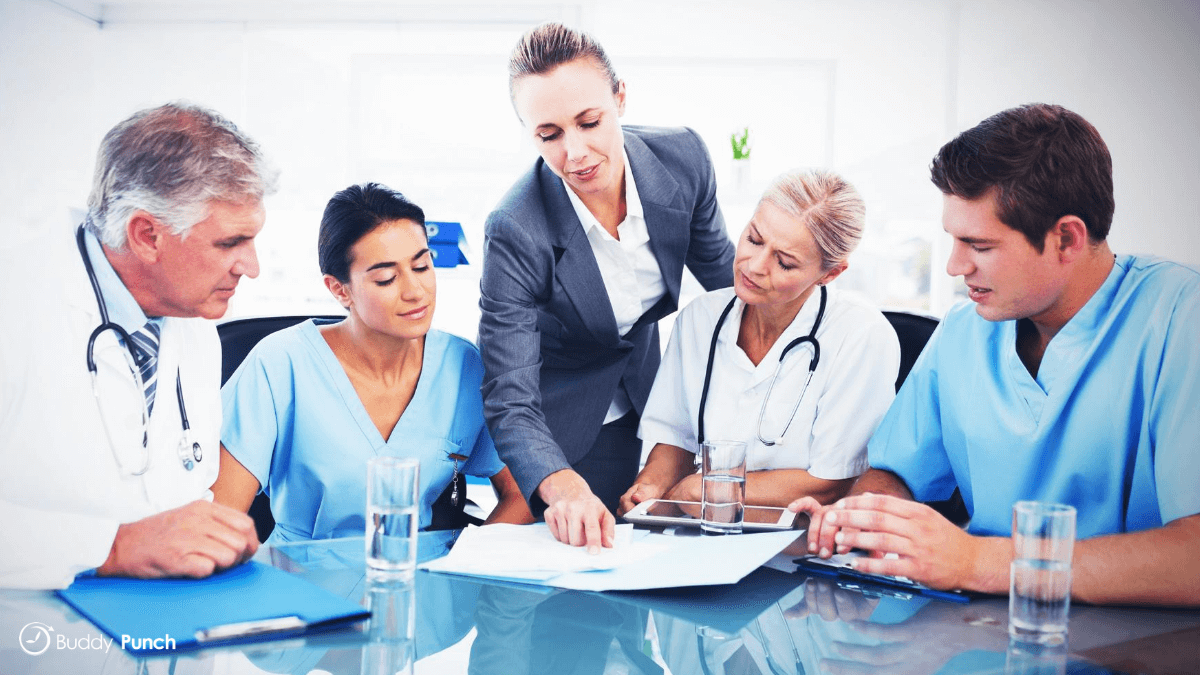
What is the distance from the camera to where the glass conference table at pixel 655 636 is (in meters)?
0.86

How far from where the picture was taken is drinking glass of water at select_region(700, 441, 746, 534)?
1377 millimetres

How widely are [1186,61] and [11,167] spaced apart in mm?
4035

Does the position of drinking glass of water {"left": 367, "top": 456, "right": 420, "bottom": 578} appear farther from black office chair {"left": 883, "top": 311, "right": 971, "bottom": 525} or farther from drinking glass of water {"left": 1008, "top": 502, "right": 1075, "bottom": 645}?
black office chair {"left": 883, "top": 311, "right": 971, "bottom": 525}

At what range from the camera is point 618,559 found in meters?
1.20

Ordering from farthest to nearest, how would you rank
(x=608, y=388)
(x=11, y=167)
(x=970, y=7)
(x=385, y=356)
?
1. (x=970, y=7)
2. (x=608, y=388)
3. (x=11, y=167)
4. (x=385, y=356)

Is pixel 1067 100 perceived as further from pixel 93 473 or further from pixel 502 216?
pixel 93 473

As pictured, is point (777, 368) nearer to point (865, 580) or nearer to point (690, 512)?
point (690, 512)

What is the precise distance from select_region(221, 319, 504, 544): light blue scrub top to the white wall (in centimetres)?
255

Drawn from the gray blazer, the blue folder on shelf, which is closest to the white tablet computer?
the gray blazer

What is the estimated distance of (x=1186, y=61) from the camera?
372 centimetres

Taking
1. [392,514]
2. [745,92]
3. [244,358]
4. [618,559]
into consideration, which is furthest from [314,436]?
[745,92]

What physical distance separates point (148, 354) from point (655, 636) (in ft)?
2.62

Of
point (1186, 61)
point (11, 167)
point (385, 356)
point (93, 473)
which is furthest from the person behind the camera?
point (1186, 61)

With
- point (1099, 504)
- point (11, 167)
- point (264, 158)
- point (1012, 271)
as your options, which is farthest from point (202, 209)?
point (1099, 504)
